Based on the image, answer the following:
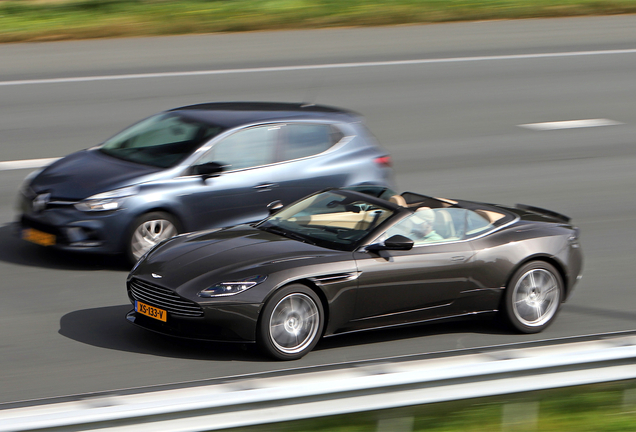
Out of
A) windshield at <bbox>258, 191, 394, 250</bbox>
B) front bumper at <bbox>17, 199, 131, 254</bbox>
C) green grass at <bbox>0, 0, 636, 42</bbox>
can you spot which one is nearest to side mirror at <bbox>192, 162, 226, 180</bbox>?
front bumper at <bbox>17, 199, 131, 254</bbox>

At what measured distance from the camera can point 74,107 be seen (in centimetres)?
1532

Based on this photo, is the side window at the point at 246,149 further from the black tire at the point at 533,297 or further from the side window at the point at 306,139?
the black tire at the point at 533,297

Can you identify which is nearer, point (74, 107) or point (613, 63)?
point (74, 107)

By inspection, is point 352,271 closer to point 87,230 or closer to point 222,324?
point 222,324

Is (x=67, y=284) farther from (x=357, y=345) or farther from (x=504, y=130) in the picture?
(x=504, y=130)

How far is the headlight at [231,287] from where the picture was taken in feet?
22.2

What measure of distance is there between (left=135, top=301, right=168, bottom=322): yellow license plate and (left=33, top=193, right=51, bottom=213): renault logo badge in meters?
2.54

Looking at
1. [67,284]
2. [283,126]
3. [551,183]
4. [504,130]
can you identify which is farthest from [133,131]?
[504,130]

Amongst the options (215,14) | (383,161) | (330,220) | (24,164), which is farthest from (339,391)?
(215,14)

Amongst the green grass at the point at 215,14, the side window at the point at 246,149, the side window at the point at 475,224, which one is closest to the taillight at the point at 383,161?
the side window at the point at 246,149

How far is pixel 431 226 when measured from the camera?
774 centimetres

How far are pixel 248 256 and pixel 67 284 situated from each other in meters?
2.42

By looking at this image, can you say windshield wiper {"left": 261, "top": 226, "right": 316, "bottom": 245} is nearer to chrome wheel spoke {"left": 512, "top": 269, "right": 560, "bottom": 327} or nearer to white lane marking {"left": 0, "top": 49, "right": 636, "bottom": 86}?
chrome wheel spoke {"left": 512, "top": 269, "right": 560, "bottom": 327}

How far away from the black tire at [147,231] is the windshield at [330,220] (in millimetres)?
1671
